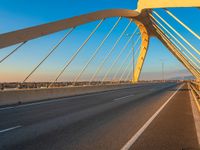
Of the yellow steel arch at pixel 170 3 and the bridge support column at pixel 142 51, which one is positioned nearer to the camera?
the yellow steel arch at pixel 170 3

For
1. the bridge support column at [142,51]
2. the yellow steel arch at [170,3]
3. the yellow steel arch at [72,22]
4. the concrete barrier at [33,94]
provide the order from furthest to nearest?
the bridge support column at [142,51]
the yellow steel arch at [72,22]
the concrete barrier at [33,94]
the yellow steel arch at [170,3]

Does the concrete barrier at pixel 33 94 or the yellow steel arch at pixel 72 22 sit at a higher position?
the yellow steel arch at pixel 72 22

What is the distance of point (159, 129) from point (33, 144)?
3.92 m

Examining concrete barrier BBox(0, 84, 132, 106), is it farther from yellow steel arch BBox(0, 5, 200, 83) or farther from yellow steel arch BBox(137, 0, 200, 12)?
yellow steel arch BBox(137, 0, 200, 12)

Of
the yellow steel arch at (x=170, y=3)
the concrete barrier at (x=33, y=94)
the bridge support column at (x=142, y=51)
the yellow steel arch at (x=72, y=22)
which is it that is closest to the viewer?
the yellow steel arch at (x=170, y=3)

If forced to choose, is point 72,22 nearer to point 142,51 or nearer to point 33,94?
point 33,94

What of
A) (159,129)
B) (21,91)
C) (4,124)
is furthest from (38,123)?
(21,91)

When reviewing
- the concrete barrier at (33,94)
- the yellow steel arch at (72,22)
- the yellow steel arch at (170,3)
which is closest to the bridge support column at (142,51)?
the yellow steel arch at (72,22)

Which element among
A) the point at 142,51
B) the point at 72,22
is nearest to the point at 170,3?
the point at 72,22

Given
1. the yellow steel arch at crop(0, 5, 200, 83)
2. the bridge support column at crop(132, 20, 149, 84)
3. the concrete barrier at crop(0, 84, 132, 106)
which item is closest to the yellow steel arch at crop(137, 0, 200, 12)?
the yellow steel arch at crop(0, 5, 200, 83)

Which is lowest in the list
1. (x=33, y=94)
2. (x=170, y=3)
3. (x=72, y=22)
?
(x=33, y=94)

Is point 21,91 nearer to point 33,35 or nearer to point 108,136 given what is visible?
point 33,35

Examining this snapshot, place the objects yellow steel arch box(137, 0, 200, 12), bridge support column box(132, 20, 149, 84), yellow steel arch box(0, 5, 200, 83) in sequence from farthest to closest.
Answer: bridge support column box(132, 20, 149, 84), yellow steel arch box(0, 5, 200, 83), yellow steel arch box(137, 0, 200, 12)

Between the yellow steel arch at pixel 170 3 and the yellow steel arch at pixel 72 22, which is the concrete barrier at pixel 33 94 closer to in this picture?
the yellow steel arch at pixel 72 22
